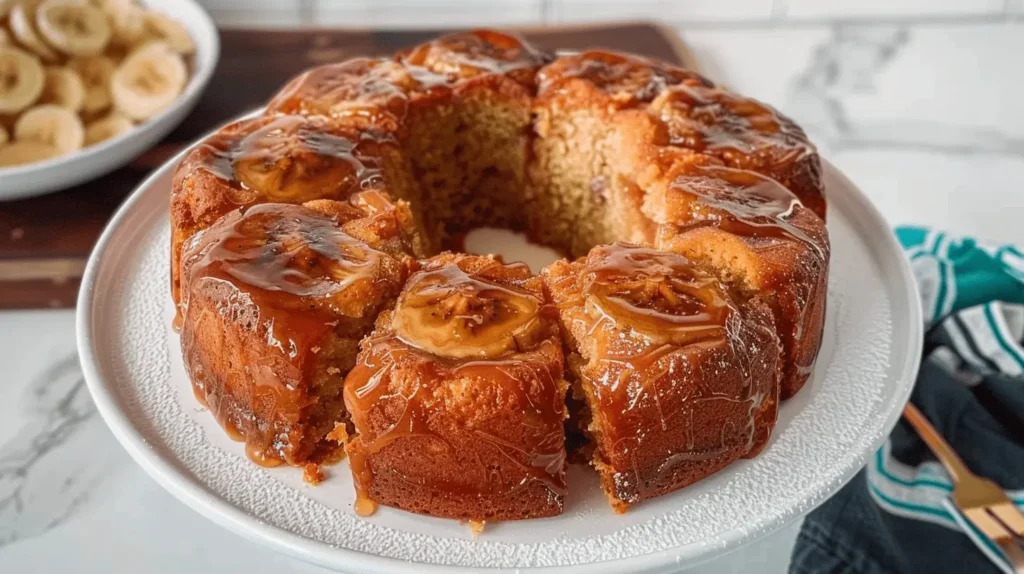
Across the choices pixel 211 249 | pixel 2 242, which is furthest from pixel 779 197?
pixel 2 242

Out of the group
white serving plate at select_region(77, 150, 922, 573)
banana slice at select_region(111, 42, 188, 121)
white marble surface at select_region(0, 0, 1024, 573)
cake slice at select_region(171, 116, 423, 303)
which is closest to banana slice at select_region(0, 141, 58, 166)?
banana slice at select_region(111, 42, 188, 121)

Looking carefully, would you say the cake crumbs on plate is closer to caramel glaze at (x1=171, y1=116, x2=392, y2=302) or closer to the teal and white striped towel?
caramel glaze at (x1=171, y1=116, x2=392, y2=302)

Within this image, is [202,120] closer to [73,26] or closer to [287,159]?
[73,26]

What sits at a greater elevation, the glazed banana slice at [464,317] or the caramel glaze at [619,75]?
the caramel glaze at [619,75]

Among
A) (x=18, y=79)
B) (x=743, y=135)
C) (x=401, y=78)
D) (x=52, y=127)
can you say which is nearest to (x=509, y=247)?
(x=401, y=78)

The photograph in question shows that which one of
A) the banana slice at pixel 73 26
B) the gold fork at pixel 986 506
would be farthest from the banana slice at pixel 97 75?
the gold fork at pixel 986 506

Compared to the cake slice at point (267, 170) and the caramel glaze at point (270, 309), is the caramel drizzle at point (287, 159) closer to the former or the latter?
the cake slice at point (267, 170)
